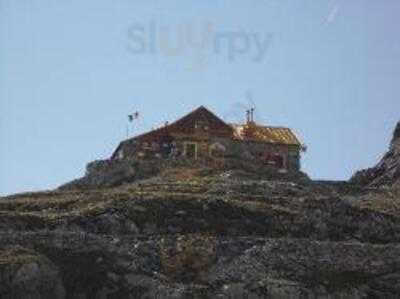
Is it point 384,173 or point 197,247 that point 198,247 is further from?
point 384,173

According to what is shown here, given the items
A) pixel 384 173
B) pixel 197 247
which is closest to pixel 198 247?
pixel 197 247

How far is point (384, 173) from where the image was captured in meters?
108

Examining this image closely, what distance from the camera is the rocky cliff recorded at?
48562 mm

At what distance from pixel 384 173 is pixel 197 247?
57.0 metres

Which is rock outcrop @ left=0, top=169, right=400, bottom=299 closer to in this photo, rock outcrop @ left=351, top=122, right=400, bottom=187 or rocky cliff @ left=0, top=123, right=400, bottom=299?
rocky cliff @ left=0, top=123, right=400, bottom=299

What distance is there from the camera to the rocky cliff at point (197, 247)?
4856 cm

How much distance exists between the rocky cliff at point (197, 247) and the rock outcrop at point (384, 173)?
2893 centimetres

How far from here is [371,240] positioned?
63.8m

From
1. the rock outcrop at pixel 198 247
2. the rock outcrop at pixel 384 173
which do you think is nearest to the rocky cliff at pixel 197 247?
the rock outcrop at pixel 198 247

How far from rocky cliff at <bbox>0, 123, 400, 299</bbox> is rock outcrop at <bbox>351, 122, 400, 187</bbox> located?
28928 mm

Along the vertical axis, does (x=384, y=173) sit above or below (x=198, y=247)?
above

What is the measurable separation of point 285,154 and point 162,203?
66.0 m

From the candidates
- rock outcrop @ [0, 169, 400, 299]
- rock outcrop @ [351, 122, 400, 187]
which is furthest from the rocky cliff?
rock outcrop @ [351, 122, 400, 187]

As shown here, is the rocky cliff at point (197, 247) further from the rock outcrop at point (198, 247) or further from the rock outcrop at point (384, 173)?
the rock outcrop at point (384, 173)
